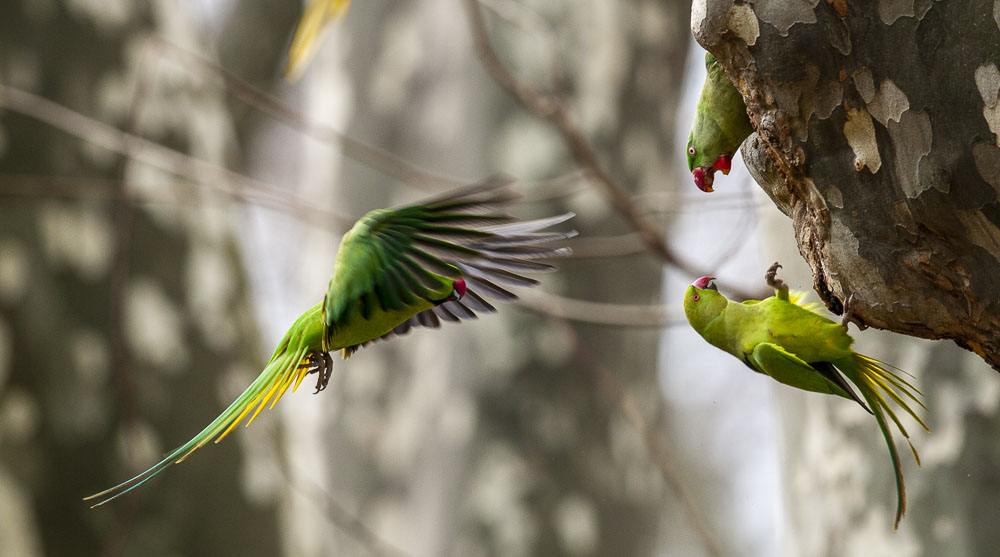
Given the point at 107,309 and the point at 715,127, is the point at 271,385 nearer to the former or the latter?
the point at 715,127

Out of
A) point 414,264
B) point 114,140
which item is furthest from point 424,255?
point 114,140

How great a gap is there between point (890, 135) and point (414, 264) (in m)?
0.27

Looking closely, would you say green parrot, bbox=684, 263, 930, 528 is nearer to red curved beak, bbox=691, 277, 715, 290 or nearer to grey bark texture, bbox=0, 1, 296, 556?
red curved beak, bbox=691, 277, 715, 290

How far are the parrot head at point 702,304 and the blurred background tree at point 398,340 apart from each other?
1.66 ft

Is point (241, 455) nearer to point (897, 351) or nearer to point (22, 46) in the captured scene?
point (22, 46)

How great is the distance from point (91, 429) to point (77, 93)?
2.03 ft

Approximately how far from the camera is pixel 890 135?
46cm

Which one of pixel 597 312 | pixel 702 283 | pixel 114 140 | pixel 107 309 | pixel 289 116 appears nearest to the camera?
pixel 702 283

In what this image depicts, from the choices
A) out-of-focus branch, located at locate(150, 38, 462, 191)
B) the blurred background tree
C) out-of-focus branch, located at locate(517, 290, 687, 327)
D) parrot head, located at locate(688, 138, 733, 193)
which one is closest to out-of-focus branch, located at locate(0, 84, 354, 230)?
the blurred background tree

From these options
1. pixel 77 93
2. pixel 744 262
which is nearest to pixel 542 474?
pixel 77 93

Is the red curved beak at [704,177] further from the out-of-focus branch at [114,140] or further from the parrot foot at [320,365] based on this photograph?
the out-of-focus branch at [114,140]

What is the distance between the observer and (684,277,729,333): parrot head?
51 centimetres

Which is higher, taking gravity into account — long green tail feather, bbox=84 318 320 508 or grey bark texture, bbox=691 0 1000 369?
grey bark texture, bbox=691 0 1000 369

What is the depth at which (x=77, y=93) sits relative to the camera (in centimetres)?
157
